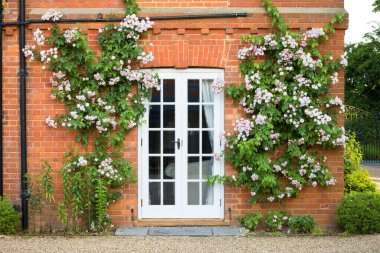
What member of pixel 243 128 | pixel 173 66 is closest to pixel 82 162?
pixel 173 66

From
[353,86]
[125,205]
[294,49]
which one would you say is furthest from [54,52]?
[353,86]

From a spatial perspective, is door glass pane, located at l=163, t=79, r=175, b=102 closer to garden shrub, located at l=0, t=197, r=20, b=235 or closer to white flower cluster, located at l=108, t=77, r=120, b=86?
white flower cluster, located at l=108, t=77, r=120, b=86

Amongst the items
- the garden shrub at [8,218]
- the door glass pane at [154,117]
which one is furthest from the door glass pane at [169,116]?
the garden shrub at [8,218]

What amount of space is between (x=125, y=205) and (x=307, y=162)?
2.73 metres

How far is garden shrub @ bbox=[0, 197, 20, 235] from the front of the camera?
816 centimetres

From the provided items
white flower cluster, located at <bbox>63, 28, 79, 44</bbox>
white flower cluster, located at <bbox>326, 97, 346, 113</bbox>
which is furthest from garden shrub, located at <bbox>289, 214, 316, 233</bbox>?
white flower cluster, located at <bbox>63, 28, 79, 44</bbox>

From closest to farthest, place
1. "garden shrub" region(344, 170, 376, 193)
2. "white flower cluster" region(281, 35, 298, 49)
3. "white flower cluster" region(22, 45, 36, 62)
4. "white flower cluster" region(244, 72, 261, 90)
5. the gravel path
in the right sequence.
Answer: the gravel path, "white flower cluster" region(281, 35, 298, 49), "white flower cluster" region(244, 72, 261, 90), "white flower cluster" region(22, 45, 36, 62), "garden shrub" region(344, 170, 376, 193)

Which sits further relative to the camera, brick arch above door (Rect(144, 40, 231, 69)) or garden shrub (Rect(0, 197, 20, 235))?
brick arch above door (Rect(144, 40, 231, 69))

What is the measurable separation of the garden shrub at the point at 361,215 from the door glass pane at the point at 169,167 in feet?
8.15

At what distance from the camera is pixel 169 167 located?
8.82 meters

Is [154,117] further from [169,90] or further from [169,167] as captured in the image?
[169,167]

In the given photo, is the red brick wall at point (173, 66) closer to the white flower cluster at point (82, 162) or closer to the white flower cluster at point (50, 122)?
the white flower cluster at point (50, 122)

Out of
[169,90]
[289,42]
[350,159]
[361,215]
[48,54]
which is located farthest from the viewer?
[350,159]

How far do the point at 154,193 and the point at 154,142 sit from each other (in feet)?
2.50
